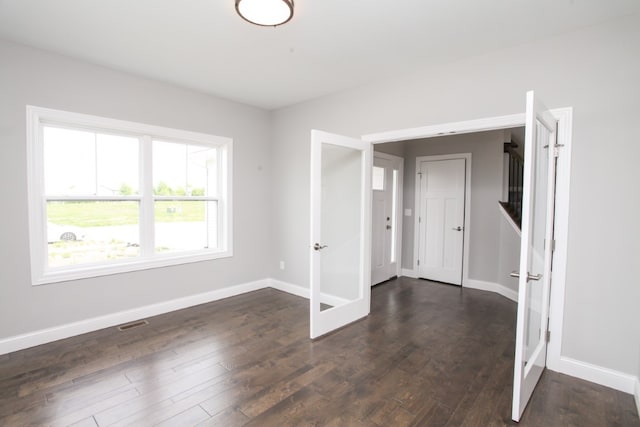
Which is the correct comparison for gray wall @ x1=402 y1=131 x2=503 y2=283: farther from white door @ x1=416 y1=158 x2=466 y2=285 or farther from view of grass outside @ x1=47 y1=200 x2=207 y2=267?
view of grass outside @ x1=47 y1=200 x2=207 y2=267

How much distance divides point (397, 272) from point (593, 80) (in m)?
3.98

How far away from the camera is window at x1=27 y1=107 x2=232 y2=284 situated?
302 centimetres

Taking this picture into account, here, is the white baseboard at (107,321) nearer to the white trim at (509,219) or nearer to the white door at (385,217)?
the white door at (385,217)

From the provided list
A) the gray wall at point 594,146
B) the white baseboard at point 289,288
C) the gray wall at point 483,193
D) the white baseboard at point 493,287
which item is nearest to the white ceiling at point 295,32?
the gray wall at point 594,146

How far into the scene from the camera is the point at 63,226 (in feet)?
10.3

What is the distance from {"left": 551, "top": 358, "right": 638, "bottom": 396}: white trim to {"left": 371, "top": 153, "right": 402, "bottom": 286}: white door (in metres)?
2.77

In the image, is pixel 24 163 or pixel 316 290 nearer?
pixel 24 163

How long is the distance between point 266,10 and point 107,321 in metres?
3.45

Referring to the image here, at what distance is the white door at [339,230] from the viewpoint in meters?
3.09

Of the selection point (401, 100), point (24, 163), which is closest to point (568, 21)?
point (401, 100)

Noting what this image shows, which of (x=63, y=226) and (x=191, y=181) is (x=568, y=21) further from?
(x=63, y=226)

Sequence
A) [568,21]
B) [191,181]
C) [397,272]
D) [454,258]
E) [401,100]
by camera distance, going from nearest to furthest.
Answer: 1. [568,21]
2. [401,100]
3. [191,181]
4. [454,258]
5. [397,272]

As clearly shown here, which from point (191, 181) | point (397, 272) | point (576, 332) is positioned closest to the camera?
point (576, 332)

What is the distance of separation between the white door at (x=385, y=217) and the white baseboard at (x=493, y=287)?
1.26 m
